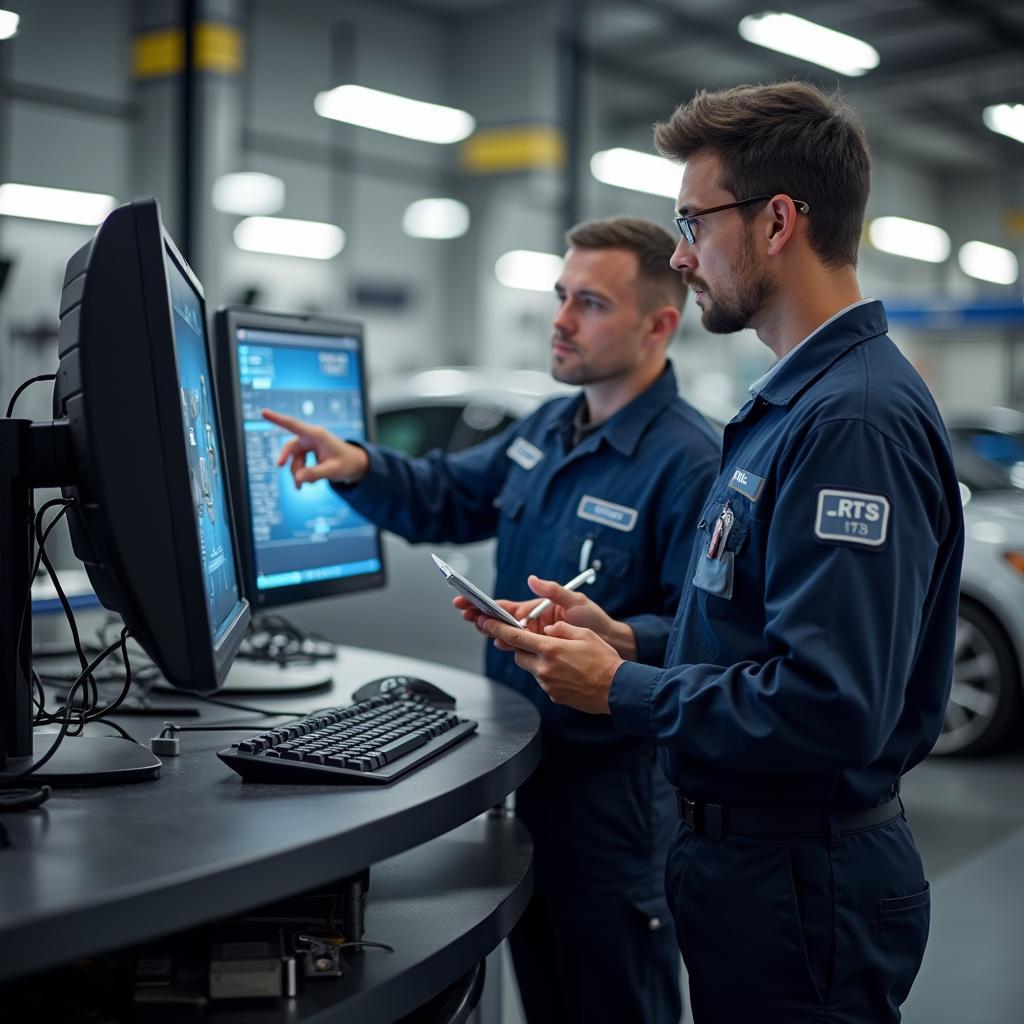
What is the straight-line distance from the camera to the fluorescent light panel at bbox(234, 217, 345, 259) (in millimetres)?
10969

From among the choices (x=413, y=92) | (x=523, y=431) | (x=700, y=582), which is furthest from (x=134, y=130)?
(x=700, y=582)

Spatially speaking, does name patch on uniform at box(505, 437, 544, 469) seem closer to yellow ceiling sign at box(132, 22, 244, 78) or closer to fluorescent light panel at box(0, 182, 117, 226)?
yellow ceiling sign at box(132, 22, 244, 78)

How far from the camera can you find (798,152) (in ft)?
4.31

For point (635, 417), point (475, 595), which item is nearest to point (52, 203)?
point (635, 417)

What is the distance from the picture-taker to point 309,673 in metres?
1.84

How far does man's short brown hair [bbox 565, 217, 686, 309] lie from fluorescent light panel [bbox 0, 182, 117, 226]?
7713 millimetres

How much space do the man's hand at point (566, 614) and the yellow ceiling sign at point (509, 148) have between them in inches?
367

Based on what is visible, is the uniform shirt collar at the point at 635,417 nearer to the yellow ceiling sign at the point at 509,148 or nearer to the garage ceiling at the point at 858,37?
the garage ceiling at the point at 858,37

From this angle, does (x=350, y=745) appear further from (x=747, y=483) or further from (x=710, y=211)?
(x=710, y=211)

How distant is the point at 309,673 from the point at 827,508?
3.06ft

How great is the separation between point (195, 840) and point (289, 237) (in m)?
10.8

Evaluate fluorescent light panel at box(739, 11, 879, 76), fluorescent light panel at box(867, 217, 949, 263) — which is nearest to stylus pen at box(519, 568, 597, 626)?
fluorescent light panel at box(739, 11, 879, 76)

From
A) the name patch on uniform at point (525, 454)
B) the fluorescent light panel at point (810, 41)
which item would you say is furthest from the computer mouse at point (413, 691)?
A: the fluorescent light panel at point (810, 41)

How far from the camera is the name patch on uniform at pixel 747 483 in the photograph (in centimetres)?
127
